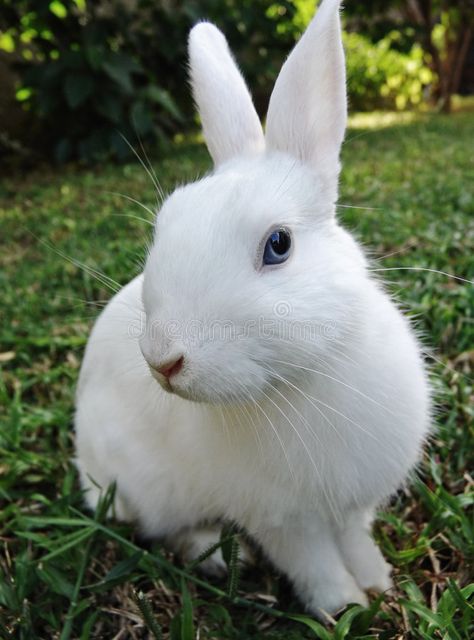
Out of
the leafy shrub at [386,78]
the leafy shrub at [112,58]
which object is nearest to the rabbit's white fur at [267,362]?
the leafy shrub at [112,58]

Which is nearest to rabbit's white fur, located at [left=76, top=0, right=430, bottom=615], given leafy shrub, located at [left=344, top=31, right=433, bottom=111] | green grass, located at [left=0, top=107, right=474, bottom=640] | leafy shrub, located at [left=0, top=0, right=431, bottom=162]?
green grass, located at [left=0, top=107, right=474, bottom=640]

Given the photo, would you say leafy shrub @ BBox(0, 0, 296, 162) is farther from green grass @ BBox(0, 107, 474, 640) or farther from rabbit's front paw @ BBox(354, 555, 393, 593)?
rabbit's front paw @ BBox(354, 555, 393, 593)

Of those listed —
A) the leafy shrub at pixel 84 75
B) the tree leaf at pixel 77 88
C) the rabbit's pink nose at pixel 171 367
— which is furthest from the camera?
the leafy shrub at pixel 84 75

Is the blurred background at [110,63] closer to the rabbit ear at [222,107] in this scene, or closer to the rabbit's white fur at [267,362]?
the rabbit ear at [222,107]

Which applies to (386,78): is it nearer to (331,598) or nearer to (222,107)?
(222,107)

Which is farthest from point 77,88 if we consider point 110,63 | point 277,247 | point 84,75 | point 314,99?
point 277,247

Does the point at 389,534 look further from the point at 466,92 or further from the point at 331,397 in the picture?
the point at 466,92

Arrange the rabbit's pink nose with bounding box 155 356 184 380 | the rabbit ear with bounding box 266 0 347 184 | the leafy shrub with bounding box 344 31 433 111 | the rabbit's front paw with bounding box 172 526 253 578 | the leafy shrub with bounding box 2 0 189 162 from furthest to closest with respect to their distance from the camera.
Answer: the leafy shrub with bounding box 344 31 433 111 < the leafy shrub with bounding box 2 0 189 162 < the rabbit's front paw with bounding box 172 526 253 578 < the rabbit ear with bounding box 266 0 347 184 < the rabbit's pink nose with bounding box 155 356 184 380

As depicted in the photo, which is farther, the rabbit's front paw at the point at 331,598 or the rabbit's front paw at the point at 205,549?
the rabbit's front paw at the point at 205,549

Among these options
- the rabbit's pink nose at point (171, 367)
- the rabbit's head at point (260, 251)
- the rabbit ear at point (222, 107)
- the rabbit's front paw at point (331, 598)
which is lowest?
the rabbit's front paw at point (331, 598)

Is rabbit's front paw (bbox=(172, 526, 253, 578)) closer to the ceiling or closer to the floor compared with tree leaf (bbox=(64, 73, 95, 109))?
closer to the floor

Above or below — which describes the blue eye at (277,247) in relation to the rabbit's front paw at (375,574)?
above
